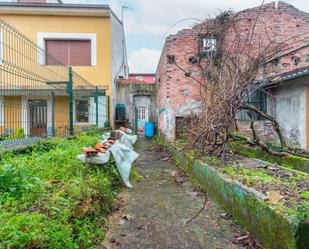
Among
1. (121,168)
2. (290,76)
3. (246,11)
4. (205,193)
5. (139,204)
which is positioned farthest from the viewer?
(246,11)

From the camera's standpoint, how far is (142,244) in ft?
8.74

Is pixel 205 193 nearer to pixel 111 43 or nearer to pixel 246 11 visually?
pixel 246 11

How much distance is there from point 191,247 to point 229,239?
1.65 ft

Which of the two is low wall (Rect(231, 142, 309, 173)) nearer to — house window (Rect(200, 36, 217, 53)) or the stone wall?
house window (Rect(200, 36, 217, 53))

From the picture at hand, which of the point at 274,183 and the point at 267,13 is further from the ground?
the point at 267,13

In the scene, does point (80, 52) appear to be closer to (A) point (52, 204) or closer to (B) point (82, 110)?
(B) point (82, 110)

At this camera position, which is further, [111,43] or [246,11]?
[111,43]

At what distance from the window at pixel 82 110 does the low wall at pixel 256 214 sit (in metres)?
9.10

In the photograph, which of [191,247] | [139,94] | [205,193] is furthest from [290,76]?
[139,94]

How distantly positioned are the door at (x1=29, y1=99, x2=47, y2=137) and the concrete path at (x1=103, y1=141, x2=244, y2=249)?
19.7 ft

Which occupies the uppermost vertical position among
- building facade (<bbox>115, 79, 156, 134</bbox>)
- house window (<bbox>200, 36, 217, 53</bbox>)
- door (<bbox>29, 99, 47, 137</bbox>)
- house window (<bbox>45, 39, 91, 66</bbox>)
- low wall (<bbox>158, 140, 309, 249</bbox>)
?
house window (<bbox>45, 39, 91, 66</bbox>)

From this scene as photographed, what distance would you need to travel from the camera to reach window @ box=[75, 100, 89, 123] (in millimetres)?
12180

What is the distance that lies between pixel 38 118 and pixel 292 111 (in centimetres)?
986

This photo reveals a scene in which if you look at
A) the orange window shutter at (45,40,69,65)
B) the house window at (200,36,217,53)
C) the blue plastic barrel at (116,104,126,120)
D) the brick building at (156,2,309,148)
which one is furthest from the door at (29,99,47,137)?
the house window at (200,36,217,53)
